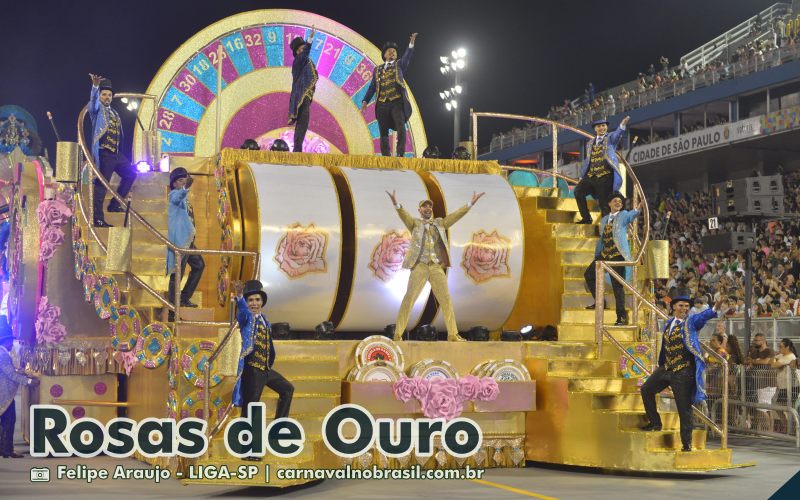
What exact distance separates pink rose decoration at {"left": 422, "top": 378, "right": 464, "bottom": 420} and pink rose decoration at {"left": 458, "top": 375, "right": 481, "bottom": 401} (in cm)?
10

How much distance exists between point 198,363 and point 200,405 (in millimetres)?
411

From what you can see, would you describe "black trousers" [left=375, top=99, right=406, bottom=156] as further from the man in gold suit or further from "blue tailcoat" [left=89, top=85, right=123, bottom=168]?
"blue tailcoat" [left=89, top=85, right=123, bottom=168]

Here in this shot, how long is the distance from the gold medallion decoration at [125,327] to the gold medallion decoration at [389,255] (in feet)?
9.43

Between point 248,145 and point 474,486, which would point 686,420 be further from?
point 248,145

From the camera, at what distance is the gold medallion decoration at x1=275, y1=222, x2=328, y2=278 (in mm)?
13070

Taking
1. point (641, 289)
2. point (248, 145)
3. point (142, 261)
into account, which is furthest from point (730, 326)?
point (142, 261)

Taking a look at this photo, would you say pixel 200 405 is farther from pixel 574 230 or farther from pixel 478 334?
pixel 574 230

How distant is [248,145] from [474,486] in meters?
5.31

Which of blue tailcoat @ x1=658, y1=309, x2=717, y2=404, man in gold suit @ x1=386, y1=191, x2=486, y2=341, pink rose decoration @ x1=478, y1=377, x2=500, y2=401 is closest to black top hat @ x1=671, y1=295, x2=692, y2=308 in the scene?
blue tailcoat @ x1=658, y1=309, x2=717, y2=404

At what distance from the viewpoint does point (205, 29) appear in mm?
16781

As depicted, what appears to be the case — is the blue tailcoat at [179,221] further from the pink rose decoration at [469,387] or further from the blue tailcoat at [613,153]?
the blue tailcoat at [613,153]

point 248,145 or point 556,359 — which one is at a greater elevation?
point 248,145

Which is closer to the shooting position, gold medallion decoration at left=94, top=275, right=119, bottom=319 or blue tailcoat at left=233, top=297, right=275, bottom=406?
blue tailcoat at left=233, top=297, right=275, bottom=406

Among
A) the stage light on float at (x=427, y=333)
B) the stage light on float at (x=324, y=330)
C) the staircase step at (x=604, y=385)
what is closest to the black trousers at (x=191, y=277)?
the stage light on float at (x=324, y=330)
